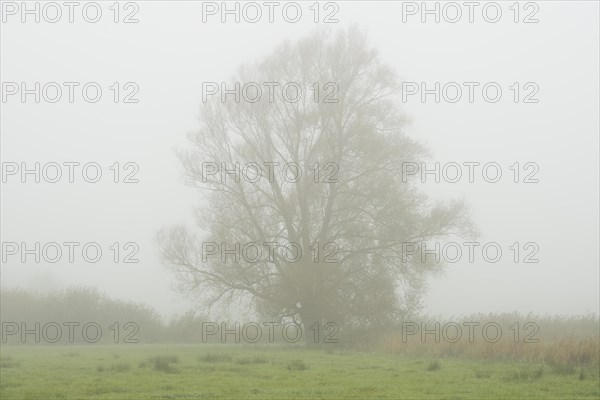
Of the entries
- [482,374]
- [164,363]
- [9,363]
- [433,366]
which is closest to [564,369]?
[482,374]

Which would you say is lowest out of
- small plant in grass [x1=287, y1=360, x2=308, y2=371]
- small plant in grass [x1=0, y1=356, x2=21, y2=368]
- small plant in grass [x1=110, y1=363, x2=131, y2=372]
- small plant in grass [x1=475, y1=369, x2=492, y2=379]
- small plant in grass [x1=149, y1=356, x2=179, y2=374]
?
small plant in grass [x1=0, y1=356, x2=21, y2=368]

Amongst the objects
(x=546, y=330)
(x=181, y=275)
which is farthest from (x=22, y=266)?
(x=546, y=330)

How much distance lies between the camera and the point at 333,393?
1209 centimetres

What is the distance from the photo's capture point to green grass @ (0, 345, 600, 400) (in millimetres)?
11891

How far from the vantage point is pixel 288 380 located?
14266 mm

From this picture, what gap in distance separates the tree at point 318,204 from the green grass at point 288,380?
10643 millimetres

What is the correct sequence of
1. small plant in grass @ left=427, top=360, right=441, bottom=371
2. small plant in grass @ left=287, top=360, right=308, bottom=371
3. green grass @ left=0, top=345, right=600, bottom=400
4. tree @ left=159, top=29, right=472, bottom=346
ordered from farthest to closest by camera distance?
tree @ left=159, top=29, right=472, bottom=346 → small plant in grass @ left=287, top=360, right=308, bottom=371 → small plant in grass @ left=427, top=360, right=441, bottom=371 → green grass @ left=0, top=345, right=600, bottom=400

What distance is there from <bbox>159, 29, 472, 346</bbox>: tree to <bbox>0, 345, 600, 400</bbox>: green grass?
1064 cm

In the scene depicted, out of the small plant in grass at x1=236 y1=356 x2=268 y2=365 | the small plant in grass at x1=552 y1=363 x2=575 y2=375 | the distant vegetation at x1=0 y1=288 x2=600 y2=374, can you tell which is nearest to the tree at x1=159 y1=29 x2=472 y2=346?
the distant vegetation at x1=0 y1=288 x2=600 y2=374

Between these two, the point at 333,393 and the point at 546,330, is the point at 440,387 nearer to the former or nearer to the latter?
the point at 333,393

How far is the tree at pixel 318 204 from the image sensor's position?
97.2 feet

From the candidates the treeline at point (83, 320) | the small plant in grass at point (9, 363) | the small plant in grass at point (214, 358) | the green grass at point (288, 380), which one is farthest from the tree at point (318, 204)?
the small plant in grass at point (9, 363)

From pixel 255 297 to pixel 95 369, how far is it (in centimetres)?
1414

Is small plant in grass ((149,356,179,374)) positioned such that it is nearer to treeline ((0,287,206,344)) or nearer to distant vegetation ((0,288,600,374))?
distant vegetation ((0,288,600,374))
